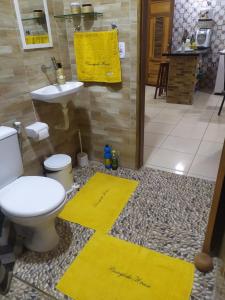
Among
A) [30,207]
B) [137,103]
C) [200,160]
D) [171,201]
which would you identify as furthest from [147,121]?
[30,207]

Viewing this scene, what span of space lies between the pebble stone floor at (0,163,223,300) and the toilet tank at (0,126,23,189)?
20.9 inches

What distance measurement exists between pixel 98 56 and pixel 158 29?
160 inches

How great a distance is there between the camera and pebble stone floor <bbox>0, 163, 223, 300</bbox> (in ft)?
4.51

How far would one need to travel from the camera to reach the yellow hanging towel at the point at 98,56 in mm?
1979

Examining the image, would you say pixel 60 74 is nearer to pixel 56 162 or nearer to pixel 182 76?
pixel 56 162

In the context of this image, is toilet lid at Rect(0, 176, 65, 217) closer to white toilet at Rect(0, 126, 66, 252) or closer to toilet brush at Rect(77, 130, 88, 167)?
white toilet at Rect(0, 126, 66, 252)

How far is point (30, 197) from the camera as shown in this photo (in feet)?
4.76

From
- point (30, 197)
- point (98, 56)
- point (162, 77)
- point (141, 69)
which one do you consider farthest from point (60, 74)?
point (162, 77)

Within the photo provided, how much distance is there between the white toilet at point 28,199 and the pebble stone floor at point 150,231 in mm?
129

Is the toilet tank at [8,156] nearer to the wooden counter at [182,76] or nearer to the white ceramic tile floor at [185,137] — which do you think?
the white ceramic tile floor at [185,137]

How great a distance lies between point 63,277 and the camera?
4.64 ft

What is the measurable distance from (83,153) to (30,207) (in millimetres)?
1301

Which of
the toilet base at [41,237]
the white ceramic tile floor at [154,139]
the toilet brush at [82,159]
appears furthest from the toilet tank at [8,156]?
the white ceramic tile floor at [154,139]

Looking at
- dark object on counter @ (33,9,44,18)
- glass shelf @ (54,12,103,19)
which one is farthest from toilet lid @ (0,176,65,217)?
glass shelf @ (54,12,103,19)
